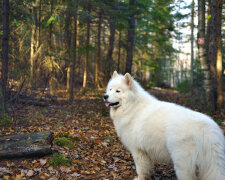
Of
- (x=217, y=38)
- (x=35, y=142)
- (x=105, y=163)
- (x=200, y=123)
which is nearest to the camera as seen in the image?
(x=200, y=123)

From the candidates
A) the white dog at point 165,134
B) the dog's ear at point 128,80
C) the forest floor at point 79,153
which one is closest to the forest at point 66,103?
the forest floor at point 79,153

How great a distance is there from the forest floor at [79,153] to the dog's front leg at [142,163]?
41 cm

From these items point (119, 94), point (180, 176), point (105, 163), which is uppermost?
point (119, 94)

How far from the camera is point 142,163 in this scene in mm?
3977

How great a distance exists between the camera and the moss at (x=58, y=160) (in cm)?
435

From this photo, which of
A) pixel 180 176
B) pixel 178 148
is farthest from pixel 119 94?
pixel 180 176

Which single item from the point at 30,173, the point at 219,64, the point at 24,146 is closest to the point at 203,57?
the point at 219,64

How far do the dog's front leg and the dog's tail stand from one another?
3.76 feet

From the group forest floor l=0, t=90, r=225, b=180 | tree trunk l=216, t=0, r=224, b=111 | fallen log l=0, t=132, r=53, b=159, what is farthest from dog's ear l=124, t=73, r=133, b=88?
tree trunk l=216, t=0, r=224, b=111

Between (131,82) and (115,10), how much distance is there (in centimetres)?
793

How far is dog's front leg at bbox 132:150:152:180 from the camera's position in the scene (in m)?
3.96

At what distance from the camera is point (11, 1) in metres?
8.99

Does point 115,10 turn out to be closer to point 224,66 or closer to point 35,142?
point 224,66

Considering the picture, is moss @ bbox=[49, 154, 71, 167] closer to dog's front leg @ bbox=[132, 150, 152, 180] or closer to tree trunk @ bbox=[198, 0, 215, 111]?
dog's front leg @ bbox=[132, 150, 152, 180]
